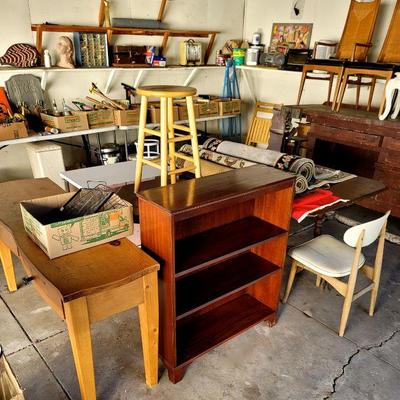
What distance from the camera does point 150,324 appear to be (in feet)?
5.38

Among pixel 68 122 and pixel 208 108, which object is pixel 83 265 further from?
pixel 208 108

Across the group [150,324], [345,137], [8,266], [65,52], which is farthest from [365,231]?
[65,52]

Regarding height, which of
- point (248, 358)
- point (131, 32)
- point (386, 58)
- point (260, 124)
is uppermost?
point (131, 32)

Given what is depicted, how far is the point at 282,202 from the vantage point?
1953mm

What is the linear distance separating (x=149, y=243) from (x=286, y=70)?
3899 millimetres

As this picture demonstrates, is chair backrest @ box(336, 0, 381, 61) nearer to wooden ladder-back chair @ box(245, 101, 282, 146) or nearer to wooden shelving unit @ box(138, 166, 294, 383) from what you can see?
wooden ladder-back chair @ box(245, 101, 282, 146)

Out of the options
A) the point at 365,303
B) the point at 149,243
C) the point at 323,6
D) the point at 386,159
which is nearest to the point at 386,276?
the point at 365,303

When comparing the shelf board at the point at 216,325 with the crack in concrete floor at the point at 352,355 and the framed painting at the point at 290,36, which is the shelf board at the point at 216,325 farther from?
the framed painting at the point at 290,36

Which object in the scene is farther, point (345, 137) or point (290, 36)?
point (290, 36)

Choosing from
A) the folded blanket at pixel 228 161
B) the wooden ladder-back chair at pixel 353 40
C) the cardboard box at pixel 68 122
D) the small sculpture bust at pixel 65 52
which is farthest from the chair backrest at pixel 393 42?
the small sculpture bust at pixel 65 52

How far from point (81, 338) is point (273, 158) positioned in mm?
1617

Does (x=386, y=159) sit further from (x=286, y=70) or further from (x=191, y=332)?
(x=191, y=332)

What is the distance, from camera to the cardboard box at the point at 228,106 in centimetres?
500

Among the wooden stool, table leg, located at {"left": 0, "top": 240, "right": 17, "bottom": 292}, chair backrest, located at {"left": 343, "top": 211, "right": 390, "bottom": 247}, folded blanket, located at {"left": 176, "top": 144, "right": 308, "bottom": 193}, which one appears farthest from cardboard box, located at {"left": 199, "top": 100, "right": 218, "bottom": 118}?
chair backrest, located at {"left": 343, "top": 211, "right": 390, "bottom": 247}
